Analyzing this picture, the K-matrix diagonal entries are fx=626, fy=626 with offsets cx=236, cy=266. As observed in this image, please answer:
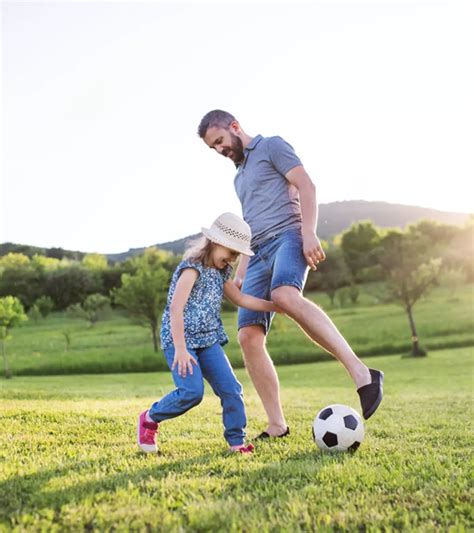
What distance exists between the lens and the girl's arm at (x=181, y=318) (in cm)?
484

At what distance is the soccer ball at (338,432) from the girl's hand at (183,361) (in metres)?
1.19

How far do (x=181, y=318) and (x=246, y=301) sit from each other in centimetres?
88

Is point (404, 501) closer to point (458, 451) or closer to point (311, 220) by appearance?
point (458, 451)

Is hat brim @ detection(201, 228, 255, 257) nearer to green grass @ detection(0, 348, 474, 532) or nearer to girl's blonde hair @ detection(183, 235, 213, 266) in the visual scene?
girl's blonde hair @ detection(183, 235, 213, 266)

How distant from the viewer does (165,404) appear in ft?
16.3

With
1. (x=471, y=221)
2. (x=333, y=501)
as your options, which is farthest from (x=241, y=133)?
(x=471, y=221)

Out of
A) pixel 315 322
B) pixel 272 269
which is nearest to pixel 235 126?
pixel 272 269

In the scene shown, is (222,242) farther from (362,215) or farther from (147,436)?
(362,215)

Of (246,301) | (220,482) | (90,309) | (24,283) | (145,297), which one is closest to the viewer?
(220,482)

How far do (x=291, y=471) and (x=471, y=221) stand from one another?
84952 mm

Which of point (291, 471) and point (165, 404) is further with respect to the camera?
point (165, 404)

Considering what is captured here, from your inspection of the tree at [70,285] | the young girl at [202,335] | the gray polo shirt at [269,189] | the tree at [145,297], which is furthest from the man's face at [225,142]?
the tree at [70,285]

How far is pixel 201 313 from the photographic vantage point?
5121 millimetres

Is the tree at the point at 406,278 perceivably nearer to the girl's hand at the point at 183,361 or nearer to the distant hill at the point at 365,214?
the girl's hand at the point at 183,361
